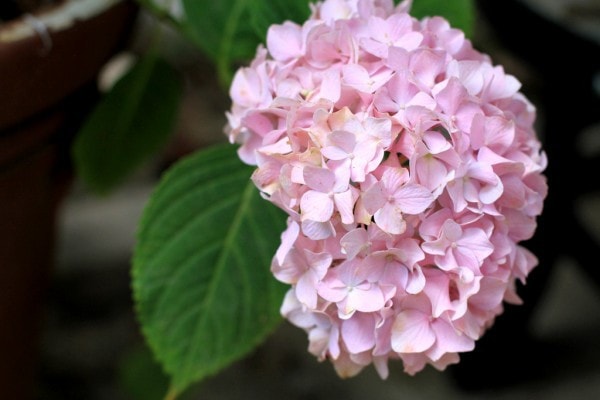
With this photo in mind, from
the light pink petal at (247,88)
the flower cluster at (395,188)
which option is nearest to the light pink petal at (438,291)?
the flower cluster at (395,188)

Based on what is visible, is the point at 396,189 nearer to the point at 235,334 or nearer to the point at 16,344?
the point at 235,334

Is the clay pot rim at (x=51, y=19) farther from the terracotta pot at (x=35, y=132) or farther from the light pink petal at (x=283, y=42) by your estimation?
the light pink petal at (x=283, y=42)

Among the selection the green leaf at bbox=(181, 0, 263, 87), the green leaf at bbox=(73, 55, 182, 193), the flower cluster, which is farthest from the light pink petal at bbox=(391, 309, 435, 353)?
the green leaf at bbox=(73, 55, 182, 193)

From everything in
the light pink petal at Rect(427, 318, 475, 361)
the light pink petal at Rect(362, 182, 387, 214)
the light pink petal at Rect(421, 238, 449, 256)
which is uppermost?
the light pink petal at Rect(362, 182, 387, 214)

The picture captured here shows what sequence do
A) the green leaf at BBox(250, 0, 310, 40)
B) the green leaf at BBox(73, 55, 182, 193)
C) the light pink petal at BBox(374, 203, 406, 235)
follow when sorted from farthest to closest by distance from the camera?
the green leaf at BBox(73, 55, 182, 193) → the green leaf at BBox(250, 0, 310, 40) → the light pink petal at BBox(374, 203, 406, 235)

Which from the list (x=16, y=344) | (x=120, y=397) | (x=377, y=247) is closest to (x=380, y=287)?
(x=377, y=247)

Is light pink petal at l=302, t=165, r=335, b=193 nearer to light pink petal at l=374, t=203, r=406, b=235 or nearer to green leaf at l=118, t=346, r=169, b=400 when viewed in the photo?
light pink petal at l=374, t=203, r=406, b=235
